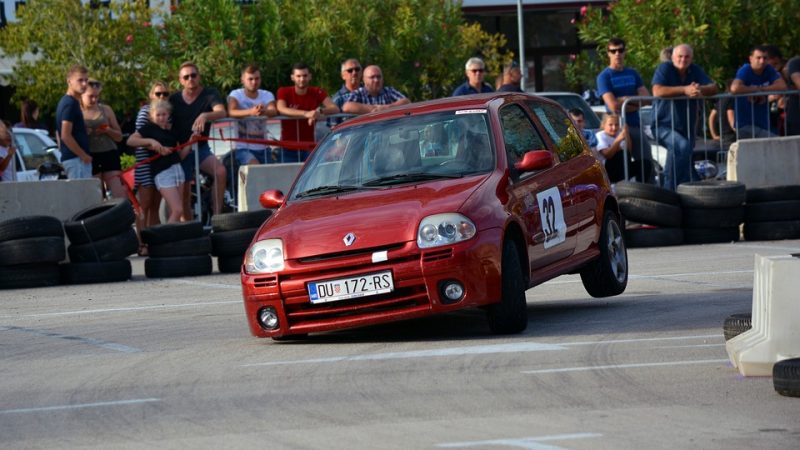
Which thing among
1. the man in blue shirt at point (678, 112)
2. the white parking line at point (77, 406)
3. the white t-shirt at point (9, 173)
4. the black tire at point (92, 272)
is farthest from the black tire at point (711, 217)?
the white parking line at point (77, 406)

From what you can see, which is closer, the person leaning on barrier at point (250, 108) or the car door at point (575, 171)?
the car door at point (575, 171)

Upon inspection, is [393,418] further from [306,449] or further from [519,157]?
[519,157]

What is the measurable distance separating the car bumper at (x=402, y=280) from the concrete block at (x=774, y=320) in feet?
6.50

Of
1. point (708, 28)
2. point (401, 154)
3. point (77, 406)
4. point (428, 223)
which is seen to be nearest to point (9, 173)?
point (401, 154)

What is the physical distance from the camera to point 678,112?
18500 millimetres

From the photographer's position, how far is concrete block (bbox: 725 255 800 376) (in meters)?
7.71

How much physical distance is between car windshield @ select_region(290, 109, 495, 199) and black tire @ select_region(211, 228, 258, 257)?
486 centimetres

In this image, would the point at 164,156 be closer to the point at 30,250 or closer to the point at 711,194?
the point at 30,250

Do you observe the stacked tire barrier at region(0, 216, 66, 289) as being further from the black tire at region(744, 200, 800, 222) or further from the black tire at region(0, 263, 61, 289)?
the black tire at region(744, 200, 800, 222)

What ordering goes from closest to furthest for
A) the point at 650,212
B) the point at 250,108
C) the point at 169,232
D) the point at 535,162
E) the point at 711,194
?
1. the point at 535,162
2. the point at 169,232
3. the point at 650,212
4. the point at 711,194
5. the point at 250,108

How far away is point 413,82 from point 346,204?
18208mm

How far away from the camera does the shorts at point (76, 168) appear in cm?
1750

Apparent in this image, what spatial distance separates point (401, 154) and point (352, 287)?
4.95 ft

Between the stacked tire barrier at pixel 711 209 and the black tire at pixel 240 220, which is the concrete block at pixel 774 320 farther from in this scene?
the stacked tire barrier at pixel 711 209
